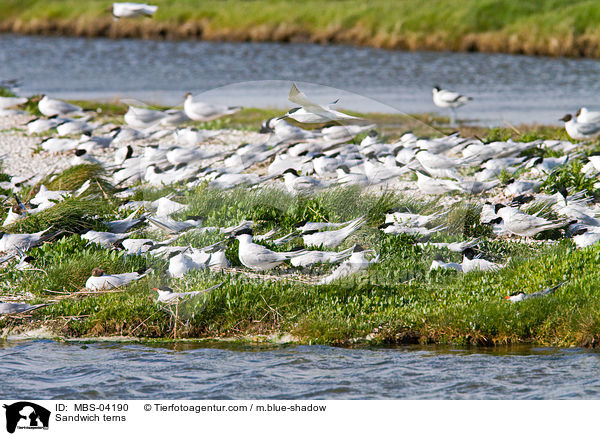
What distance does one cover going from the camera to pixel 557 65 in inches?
1265

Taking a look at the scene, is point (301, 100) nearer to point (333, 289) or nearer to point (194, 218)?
point (194, 218)

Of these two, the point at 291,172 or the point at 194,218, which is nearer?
the point at 194,218

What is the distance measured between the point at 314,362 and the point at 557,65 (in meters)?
27.3

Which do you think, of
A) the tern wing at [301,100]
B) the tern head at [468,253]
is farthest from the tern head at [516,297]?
the tern wing at [301,100]

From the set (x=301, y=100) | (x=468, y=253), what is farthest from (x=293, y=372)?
(x=301, y=100)

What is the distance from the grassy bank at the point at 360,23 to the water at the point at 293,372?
28.8 metres

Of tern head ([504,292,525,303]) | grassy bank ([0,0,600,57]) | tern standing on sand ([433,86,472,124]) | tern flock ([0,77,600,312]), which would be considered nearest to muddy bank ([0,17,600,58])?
grassy bank ([0,0,600,57])

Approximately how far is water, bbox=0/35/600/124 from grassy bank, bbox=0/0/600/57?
3.74 feet

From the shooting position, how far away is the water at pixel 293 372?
23.0 feet

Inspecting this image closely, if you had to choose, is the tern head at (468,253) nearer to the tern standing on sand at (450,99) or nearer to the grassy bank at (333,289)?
the grassy bank at (333,289)

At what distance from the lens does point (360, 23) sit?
40.7m
